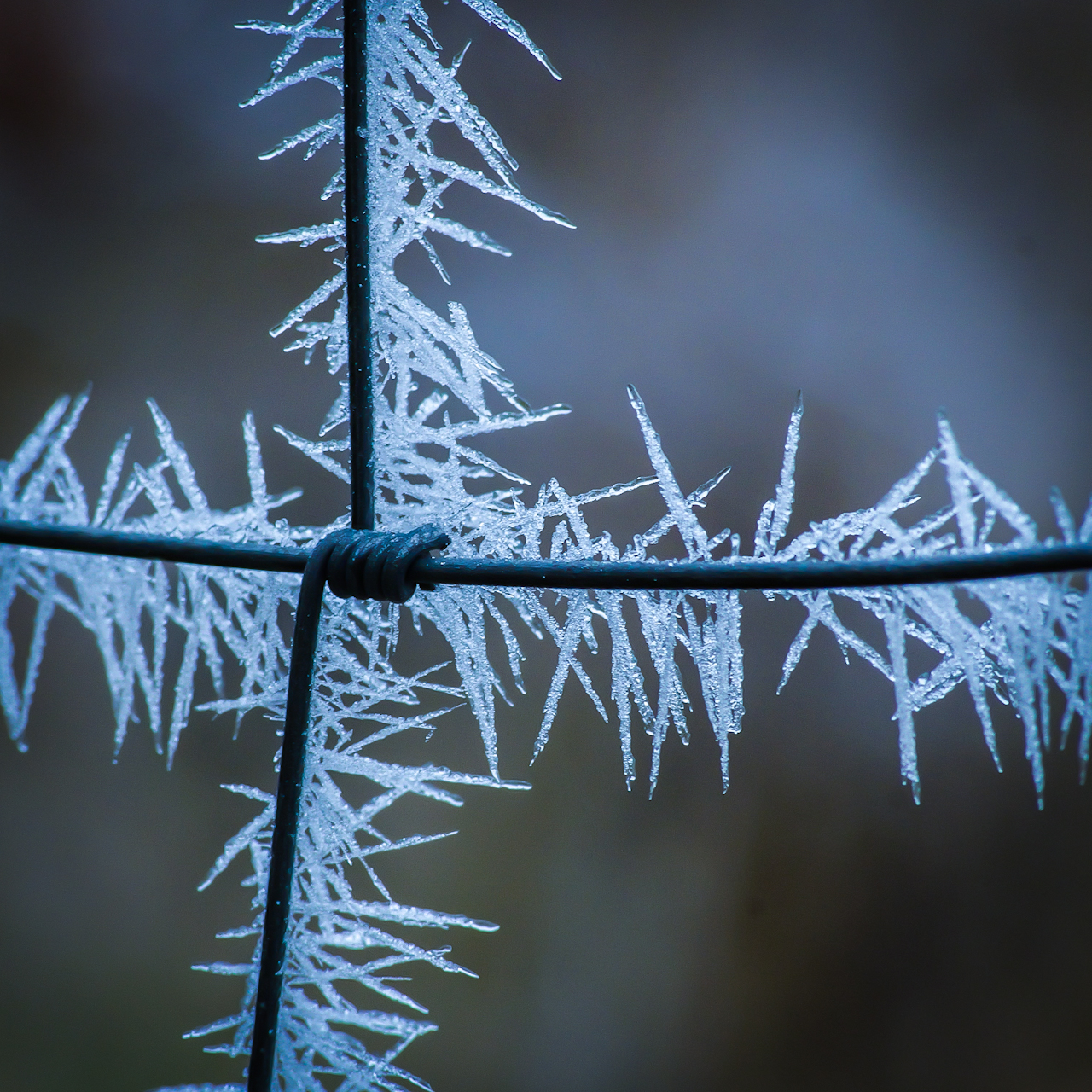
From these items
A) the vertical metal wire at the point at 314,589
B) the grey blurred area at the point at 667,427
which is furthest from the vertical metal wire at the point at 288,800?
the grey blurred area at the point at 667,427

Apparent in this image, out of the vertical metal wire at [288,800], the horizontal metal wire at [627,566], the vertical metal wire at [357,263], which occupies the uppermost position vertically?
the vertical metal wire at [357,263]

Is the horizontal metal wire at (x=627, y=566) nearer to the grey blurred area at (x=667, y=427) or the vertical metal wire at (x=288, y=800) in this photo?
the vertical metal wire at (x=288, y=800)

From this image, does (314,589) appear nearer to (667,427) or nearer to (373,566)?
(373,566)

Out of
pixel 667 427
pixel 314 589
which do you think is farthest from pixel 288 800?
pixel 667 427

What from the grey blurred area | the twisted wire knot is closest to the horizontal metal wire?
the twisted wire knot

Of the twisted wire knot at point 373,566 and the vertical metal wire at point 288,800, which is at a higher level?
the twisted wire knot at point 373,566

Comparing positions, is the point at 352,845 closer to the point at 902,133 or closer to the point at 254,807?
the point at 254,807

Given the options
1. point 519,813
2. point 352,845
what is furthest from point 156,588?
point 519,813
